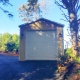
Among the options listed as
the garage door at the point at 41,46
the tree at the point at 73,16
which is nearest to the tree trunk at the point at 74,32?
the tree at the point at 73,16

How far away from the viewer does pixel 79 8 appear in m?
11.4

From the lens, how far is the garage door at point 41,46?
45.8 ft

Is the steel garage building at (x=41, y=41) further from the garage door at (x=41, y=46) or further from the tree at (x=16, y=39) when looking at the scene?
the tree at (x=16, y=39)

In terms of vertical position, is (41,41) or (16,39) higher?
(16,39)

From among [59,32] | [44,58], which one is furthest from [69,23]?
[44,58]

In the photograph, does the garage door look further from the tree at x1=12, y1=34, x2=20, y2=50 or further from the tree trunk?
the tree at x1=12, y1=34, x2=20, y2=50

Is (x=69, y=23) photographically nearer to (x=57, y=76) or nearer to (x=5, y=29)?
(x=57, y=76)

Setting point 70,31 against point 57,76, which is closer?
point 57,76

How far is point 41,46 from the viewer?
14094 mm

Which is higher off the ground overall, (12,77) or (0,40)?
(0,40)

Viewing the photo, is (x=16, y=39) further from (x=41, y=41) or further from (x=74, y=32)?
(x=74, y=32)

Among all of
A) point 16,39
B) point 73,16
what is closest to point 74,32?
point 73,16

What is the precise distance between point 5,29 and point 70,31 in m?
22.3

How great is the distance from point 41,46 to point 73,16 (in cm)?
423
